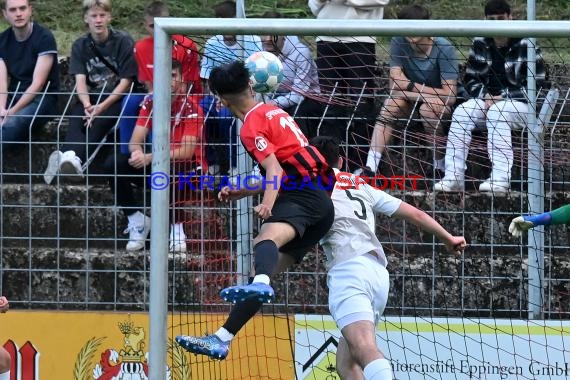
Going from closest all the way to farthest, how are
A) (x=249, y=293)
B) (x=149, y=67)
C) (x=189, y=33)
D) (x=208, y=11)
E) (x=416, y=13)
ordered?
1. (x=249, y=293)
2. (x=189, y=33)
3. (x=149, y=67)
4. (x=416, y=13)
5. (x=208, y=11)

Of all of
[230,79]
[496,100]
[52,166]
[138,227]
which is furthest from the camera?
[52,166]

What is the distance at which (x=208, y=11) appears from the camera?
11867 millimetres

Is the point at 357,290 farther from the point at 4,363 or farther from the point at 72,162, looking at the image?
the point at 72,162

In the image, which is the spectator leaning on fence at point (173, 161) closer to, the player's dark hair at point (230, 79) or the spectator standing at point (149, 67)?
the spectator standing at point (149, 67)

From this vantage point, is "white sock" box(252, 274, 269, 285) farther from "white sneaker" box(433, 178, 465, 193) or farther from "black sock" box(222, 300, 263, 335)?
"white sneaker" box(433, 178, 465, 193)

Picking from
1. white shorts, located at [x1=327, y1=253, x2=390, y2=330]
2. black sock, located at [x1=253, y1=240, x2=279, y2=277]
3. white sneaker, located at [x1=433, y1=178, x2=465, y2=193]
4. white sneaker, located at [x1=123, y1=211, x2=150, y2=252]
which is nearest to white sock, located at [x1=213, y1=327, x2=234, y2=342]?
black sock, located at [x1=253, y1=240, x2=279, y2=277]

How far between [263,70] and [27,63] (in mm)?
3110

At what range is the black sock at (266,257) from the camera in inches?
262

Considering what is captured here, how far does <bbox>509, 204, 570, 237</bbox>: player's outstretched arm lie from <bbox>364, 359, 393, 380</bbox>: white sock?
1185 millimetres

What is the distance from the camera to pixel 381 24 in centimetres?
675

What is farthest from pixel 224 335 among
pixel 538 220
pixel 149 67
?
pixel 149 67

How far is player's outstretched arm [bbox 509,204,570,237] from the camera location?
7.42 metres

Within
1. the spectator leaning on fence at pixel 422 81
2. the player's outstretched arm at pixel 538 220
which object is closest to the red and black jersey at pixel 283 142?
the player's outstretched arm at pixel 538 220

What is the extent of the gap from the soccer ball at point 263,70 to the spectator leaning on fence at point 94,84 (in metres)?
1.77
